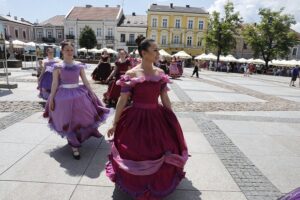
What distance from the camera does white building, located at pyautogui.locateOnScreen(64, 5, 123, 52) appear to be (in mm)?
57469


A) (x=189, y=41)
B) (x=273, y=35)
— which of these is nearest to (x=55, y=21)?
(x=189, y=41)

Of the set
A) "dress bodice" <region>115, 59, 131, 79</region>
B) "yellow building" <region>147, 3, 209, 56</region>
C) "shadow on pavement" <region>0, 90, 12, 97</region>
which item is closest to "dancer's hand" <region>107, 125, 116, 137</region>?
"dress bodice" <region>115, 59, 131, 79</region>

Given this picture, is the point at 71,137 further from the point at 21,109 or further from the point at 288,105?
the point at 288,105

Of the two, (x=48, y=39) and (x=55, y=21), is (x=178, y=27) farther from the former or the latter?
(x=48, y=39)

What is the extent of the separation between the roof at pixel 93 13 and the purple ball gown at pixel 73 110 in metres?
55.3

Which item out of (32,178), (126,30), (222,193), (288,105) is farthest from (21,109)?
(126,30)

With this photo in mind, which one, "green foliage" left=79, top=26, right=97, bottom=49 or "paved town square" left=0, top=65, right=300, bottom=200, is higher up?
"green foliage" left=79, top=26, right=97, bottom=49

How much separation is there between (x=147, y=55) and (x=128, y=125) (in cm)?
80

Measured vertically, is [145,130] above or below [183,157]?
above

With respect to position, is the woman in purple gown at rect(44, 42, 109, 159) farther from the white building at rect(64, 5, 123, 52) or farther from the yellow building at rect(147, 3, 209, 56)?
the white building at rect(64, 5, 123, 52)

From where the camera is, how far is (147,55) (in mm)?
3168

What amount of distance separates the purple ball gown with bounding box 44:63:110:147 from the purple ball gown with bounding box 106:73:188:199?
52.4 inches

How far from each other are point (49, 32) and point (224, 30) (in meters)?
37.6

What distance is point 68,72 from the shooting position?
4.54m
